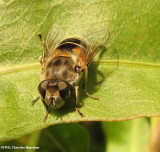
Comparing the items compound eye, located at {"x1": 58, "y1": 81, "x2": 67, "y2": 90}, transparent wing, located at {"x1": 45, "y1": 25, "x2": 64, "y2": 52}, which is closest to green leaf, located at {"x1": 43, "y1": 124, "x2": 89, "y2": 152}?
compound eye, located at {"x1": 58, "y1": 81, "x2": 67, "y2": 90}

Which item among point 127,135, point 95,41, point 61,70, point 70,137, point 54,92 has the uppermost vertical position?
point 95,41

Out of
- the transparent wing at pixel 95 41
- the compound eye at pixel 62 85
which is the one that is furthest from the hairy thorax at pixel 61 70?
the transparent wing at pixel 95 41

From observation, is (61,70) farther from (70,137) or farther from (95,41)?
(70,137)

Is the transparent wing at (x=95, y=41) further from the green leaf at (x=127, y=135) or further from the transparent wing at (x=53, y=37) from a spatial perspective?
the green leaf at (x=127, y=135)

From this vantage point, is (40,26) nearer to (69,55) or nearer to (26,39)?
(26,39)

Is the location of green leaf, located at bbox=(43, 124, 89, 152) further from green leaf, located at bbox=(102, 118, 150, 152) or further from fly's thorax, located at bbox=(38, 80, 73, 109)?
fly's thorax, located at bbox=(38, 80, 73, 109)

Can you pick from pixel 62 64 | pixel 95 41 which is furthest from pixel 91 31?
pixel 62 64

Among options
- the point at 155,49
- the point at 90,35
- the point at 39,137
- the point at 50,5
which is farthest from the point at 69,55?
the point at 39,137
